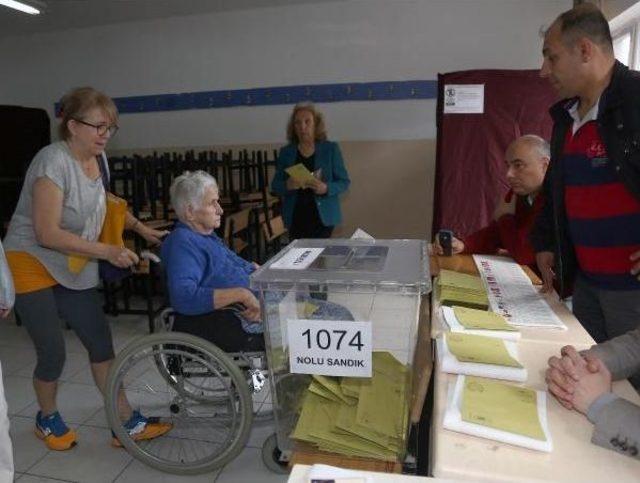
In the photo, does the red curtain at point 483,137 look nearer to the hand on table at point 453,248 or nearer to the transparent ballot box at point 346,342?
the hand on table at point 453,248

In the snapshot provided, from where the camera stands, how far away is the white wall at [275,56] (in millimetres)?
4328

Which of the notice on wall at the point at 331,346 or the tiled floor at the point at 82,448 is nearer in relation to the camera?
the notice on wall at the point at 331,346

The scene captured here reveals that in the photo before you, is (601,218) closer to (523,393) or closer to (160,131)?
(523,393)

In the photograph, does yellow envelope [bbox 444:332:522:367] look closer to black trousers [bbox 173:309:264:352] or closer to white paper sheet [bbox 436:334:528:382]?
white paper sheet [bbox 436:334:528:382]

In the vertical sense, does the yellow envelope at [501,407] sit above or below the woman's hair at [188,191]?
below

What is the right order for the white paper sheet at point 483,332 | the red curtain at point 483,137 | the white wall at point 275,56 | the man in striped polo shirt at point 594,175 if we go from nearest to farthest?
the white paper sheet at point 483,332 < the man in striped polo shirt at point 594,175 < the red curtain at point 483,137 < the white wall at point 275,56

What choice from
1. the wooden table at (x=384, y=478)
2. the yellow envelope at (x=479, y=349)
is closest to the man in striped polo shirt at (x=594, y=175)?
the yellow envelope at (x=479, y=349)

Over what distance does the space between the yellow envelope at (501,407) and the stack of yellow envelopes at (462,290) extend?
1.41 ft

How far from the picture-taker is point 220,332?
1664mm

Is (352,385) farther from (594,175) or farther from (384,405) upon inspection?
(594,175)

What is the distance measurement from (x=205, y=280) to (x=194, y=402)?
0.49 metres

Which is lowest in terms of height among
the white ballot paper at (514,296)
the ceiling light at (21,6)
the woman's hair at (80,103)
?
the white ballot paper at (514,296)

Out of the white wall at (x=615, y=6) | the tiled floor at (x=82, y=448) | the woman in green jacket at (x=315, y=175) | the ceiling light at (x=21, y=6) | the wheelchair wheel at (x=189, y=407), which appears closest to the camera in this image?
the wheelchair wheel at (x=189, y=407)

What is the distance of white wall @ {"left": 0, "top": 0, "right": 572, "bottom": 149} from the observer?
4328mm
